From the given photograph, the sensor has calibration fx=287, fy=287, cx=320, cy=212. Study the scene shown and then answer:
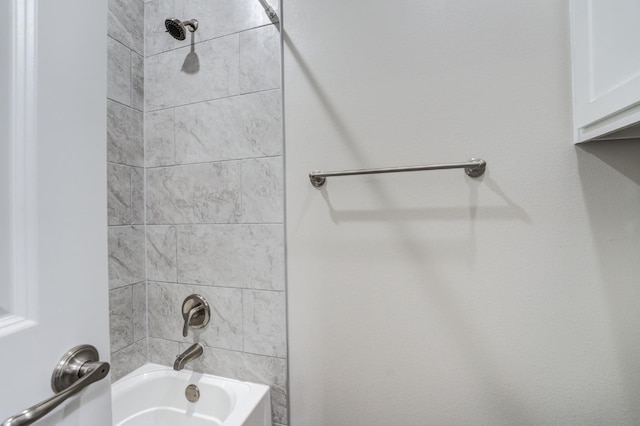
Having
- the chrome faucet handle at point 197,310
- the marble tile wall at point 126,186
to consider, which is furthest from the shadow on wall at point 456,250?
the marble tile wall at point 126,186

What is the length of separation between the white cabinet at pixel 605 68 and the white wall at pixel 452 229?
5cm

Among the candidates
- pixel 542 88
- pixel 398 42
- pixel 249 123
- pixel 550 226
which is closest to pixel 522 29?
pixel 542 88

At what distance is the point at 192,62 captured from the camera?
1.24m

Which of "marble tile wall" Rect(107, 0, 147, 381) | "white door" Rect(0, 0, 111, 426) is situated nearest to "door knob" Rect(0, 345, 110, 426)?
"white door" Rect(0, 0, 111, 426)

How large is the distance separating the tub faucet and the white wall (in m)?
0.40

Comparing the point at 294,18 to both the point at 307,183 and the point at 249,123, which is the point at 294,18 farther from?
the point at 307,183

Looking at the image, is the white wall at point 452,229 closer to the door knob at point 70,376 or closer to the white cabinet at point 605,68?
the white cabinet at point 605,68

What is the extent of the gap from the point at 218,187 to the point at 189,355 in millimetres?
687

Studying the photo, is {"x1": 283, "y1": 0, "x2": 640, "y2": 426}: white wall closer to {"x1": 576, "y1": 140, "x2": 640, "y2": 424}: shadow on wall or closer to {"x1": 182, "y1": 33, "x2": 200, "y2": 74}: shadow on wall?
{"x1": 576, "y1": 140, "x2": 640, "y2": 424}: shadow on wall

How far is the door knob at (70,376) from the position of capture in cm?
34

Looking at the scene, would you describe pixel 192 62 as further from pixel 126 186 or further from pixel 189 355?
pixel 189 355

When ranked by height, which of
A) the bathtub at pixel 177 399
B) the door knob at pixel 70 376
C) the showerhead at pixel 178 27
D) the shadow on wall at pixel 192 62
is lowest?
the bathtub at pixel 177 399

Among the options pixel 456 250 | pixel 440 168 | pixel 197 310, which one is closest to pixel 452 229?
pixel 456 250

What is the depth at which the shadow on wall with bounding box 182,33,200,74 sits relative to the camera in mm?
1232
